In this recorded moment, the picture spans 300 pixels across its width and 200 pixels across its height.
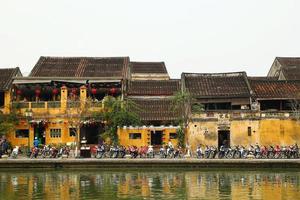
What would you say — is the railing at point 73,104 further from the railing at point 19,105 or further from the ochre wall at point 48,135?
the railing at point 19,105

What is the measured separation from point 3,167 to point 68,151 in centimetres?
499

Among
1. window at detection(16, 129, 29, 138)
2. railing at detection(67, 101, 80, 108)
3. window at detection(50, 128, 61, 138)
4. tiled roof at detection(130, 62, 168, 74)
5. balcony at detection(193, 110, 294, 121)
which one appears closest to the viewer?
balcony at detection(193, 110, 294, 121)

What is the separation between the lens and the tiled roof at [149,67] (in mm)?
53062

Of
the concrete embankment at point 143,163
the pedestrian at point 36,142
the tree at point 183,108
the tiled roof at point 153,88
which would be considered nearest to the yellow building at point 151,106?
the tiled roof at point 153,88

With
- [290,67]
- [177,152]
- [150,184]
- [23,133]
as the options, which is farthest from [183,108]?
[290,67]

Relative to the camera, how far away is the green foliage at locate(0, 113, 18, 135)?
1585 inches

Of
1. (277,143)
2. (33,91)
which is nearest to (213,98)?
(277,143)

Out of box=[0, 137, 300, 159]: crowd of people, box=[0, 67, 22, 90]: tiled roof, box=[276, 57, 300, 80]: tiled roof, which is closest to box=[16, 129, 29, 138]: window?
box=[0, 67, 22, 90]: tiled roof

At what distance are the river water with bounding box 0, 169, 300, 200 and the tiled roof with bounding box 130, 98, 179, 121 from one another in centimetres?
959

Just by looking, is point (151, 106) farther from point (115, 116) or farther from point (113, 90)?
point (115, 116)

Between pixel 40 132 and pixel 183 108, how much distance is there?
1198cm

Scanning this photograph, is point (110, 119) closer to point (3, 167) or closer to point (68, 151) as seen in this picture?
point (68, 151)

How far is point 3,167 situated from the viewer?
32.8 m

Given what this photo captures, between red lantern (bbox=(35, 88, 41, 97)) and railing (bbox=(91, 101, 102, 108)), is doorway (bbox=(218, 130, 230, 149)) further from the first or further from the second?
red lantern (bbox=(35, 88, 41, 97))
